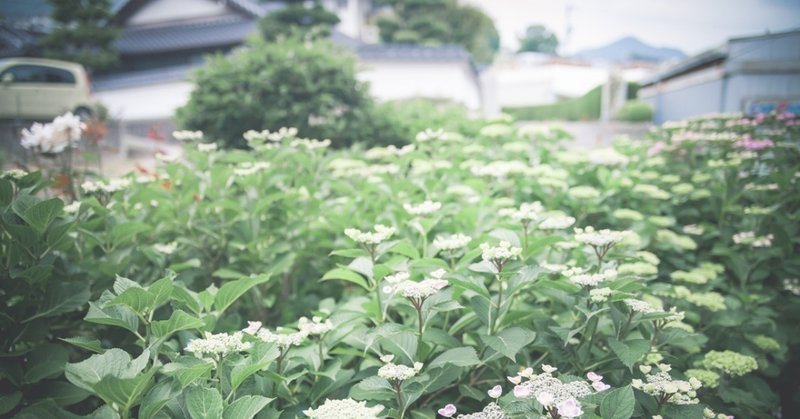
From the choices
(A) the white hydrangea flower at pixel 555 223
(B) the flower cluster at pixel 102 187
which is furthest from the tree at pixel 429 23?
(A) the white hydrangea flower at pixel 555 223

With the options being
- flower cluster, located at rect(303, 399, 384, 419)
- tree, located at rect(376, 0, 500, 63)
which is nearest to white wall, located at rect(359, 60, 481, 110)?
tree, located at rect(376, 0, 500, 63)

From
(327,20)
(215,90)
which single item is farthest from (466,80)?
(215,90)

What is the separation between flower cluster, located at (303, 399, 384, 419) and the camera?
809 millimetres

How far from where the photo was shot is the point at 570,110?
20172mm

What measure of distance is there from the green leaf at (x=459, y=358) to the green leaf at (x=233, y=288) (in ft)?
1.51

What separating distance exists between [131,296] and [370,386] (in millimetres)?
536

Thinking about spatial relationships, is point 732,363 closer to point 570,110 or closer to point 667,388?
point 667,388

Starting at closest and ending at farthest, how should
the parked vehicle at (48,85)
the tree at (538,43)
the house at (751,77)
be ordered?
the house at (751,77) → the parked vehicle at (48,85) → the tree at (538,43)

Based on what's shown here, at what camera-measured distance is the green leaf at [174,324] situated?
0.95 metres

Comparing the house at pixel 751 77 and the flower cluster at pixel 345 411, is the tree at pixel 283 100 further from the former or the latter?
the flower cluster at pixel 345 411

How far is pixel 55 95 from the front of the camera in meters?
10.1

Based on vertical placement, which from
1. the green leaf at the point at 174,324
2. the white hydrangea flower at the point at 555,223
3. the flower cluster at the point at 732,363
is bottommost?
the flower cluster at the point at 732,363

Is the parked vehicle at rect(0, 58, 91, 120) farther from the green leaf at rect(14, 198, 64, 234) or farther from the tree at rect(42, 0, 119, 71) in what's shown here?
the green leaf at rect(14, 198, 64, 234)

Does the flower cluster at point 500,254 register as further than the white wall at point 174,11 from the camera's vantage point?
Result: No
